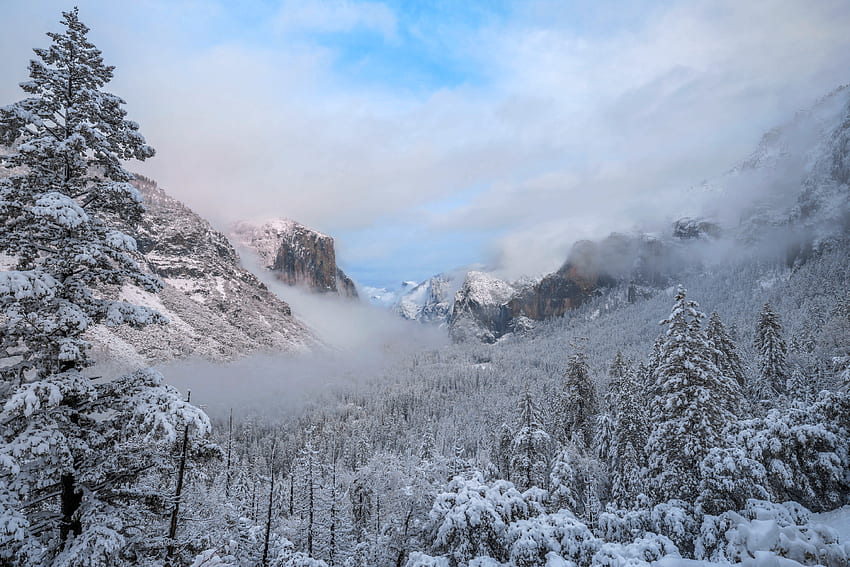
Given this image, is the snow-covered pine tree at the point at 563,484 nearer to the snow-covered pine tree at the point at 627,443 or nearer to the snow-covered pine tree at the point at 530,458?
the snow-covered pine tree at the point at 627,443

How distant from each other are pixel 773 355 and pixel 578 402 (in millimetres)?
14563

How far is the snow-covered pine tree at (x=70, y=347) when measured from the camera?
6.21 meters

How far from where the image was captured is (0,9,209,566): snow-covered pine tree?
20.4ft

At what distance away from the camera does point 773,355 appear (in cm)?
2952

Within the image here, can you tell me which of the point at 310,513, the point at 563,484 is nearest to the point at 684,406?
the point at 563,484

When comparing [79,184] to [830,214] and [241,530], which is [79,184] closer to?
[241,530]

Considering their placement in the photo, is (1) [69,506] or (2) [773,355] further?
(2) [773,355]

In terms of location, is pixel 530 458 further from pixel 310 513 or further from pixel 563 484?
pixel 310 513

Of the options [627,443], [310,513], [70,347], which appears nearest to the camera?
[70,347]

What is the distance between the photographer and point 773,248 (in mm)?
198000

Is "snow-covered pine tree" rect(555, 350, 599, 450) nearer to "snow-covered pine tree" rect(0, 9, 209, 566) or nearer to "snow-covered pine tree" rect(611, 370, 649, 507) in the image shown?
"snow-covered pine tree" rect(611, 370, 649, 507)

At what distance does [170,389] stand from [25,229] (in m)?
3.68

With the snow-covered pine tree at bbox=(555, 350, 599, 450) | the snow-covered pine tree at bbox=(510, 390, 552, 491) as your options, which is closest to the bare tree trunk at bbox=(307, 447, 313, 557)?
the snow-covered pine tree at bbox=(510, 390, 552, 491)

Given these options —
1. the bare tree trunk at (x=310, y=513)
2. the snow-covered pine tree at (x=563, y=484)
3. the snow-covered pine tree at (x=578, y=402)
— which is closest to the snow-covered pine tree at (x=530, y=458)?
the snow-covered pine tree at (x=563, y=484)
